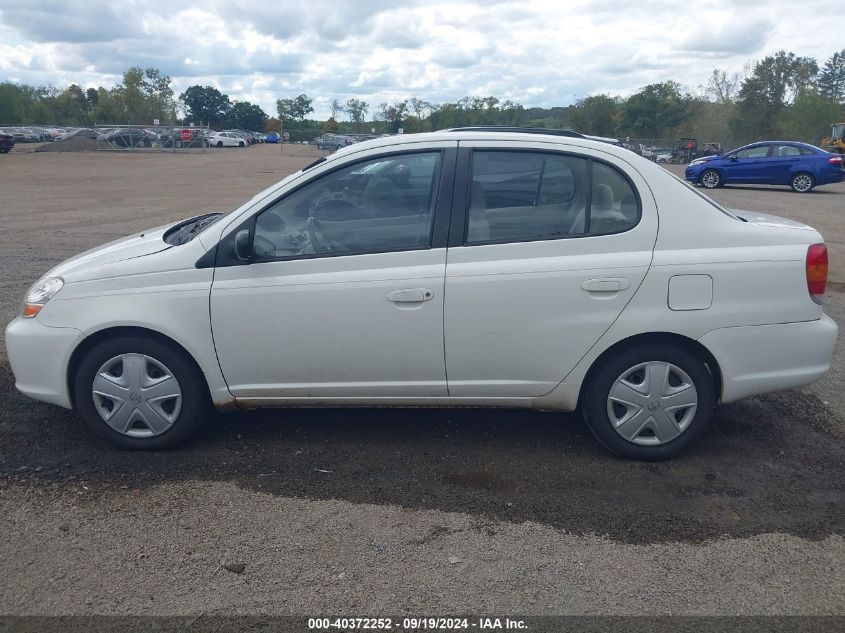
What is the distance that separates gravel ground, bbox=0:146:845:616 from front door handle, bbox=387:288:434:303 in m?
0.94

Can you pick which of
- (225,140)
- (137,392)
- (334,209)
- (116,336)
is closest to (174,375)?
(137,392)

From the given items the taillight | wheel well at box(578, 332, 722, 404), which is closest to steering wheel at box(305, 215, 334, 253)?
wheel well at box(578, 332, 722, 404)

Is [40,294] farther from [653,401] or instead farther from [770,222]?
[770,222]

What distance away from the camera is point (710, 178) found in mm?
24875

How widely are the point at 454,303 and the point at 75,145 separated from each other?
2034 inches

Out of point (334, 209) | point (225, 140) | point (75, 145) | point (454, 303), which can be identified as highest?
point (225, 140)

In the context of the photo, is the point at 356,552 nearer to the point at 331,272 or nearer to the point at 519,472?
the point at 519,472

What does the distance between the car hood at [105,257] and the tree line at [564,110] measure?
35.8 feet

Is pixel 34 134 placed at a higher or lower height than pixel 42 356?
higher

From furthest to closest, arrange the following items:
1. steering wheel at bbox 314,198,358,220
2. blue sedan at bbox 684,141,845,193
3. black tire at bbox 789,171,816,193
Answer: black tire at bbox 789,171,816,193 → blue sedan at bbox 684,141,845,193 → steering wheel at bbox 314,198,358,220

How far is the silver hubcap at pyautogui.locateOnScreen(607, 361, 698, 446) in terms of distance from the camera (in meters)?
4.25

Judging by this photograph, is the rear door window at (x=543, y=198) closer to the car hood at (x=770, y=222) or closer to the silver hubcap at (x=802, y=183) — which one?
the car hood at (x=770, y=222)

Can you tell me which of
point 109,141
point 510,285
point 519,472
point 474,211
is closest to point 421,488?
point 519,472

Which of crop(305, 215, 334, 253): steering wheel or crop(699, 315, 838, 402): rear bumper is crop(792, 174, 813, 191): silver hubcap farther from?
crop(305, 215, 334, 253): steering wheel
